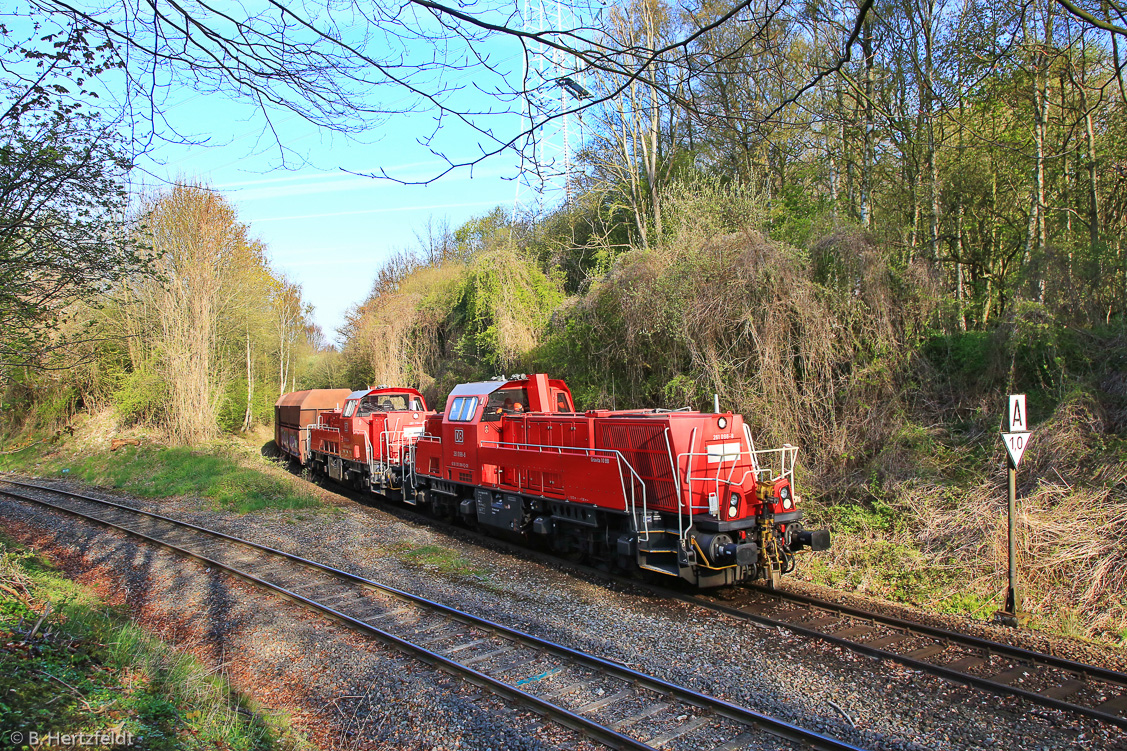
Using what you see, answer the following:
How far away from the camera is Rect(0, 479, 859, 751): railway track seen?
15.8 ft

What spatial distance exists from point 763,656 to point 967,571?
152 inches

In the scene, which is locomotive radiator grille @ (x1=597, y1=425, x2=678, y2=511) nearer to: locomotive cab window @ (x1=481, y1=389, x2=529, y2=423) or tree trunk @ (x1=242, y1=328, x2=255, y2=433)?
locomotive cab window @ (x1=481, y1=389, x2=529, y2=423)

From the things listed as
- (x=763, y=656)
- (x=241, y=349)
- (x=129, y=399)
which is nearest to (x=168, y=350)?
(x=129, y=399)

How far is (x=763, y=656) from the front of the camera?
624 cm

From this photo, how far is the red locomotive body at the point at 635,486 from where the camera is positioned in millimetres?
7762

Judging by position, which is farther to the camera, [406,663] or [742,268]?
[742,268]

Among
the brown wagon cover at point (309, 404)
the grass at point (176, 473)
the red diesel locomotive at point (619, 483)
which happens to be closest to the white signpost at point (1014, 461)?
the red diesel locomotive at point (619, 483)

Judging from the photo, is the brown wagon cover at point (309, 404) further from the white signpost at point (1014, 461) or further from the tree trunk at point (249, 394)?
the white signpost at point (1014, 461)

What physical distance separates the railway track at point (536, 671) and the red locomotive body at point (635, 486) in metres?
2.16

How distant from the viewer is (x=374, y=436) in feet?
52.9

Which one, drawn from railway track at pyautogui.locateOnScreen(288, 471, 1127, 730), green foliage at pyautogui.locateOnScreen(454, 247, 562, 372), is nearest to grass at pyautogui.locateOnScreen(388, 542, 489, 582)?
railway track at pyautogui.locateOnScreen(288, 471, 1127, 730)

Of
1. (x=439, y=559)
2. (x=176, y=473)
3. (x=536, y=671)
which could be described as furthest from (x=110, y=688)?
(x=176, y=473)

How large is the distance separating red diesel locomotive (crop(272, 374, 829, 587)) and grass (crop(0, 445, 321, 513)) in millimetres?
5604

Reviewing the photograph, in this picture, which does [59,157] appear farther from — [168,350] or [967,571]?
[168,350]
